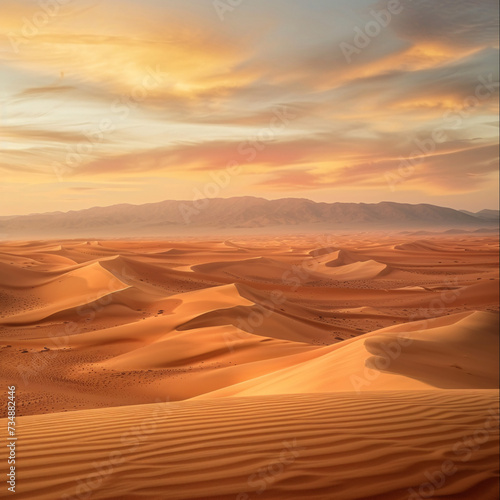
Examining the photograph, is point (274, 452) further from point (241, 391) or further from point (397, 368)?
point (241, 391)

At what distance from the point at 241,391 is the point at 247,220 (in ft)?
576

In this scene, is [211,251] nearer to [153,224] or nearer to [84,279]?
[84,279]

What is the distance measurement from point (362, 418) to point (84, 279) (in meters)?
17.5

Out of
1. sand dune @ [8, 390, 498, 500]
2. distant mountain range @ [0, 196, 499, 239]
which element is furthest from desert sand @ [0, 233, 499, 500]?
distant mountain range @ [0, 196, 499, 239]

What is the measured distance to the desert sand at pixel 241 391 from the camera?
288 cm

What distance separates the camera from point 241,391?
7664mm

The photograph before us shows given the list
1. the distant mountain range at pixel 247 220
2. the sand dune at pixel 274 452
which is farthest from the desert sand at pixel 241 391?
the distant mountain range at pixel 247 220

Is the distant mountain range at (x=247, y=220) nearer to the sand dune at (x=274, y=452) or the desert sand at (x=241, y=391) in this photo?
the desert sand at (x=241, y=391)

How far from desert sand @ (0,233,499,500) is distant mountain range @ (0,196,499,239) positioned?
5353 inches

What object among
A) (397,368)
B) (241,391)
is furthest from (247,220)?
(397,368)

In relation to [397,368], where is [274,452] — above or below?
above

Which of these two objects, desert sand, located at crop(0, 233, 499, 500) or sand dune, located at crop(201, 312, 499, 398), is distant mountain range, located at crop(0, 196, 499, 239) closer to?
desert sand, located at crop(0, 233, 499, 500)

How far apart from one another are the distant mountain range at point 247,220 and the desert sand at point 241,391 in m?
136

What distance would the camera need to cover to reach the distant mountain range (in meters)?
158
